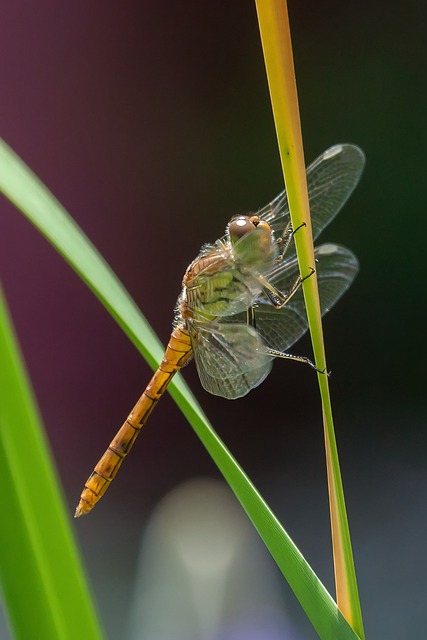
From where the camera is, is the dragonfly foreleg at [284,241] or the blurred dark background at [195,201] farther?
the blurred dark background at [195,201]

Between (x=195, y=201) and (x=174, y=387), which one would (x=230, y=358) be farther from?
(x=195, y=201)

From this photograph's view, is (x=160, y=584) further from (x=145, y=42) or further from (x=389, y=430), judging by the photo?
(x=145, y=42)

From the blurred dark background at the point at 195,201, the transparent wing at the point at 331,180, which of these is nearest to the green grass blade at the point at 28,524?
the transparent wing at the point at 331,180

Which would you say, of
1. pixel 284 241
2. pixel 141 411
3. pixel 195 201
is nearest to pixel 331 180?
pixel 284 241

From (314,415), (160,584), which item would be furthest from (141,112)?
(160,584)

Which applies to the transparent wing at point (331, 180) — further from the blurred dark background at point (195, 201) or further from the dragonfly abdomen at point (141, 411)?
the blurred dark background at point (195, 201)
